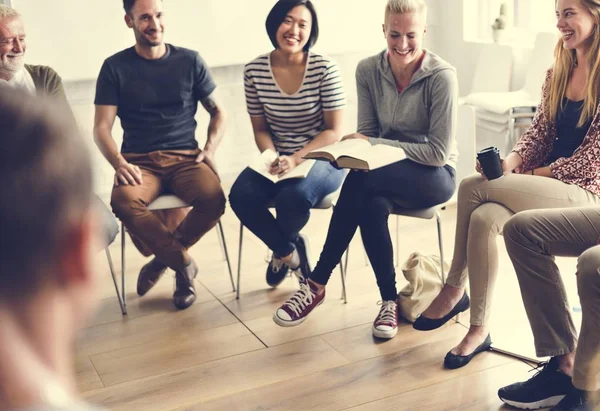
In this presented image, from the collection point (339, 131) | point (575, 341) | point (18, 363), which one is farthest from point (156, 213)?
point (18, 363)

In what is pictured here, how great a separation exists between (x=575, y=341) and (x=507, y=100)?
244 cm

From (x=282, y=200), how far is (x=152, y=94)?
0.69 metres

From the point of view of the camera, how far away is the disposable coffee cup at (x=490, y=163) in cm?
255

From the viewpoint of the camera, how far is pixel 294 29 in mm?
3123

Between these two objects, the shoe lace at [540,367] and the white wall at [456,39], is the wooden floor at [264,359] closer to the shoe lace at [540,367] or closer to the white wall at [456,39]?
the shoe lace at [540,367]

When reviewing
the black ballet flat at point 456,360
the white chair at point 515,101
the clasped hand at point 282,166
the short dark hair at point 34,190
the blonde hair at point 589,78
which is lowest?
the black ballet flat at point 456,360

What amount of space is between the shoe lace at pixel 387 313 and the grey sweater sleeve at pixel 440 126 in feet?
1.65

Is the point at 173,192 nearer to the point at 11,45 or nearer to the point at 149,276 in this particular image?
the point at 149,276

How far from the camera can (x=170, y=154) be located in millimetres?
3223

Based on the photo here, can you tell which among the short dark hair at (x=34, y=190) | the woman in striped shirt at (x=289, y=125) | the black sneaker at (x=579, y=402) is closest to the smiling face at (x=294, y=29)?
the woman in striped shirt at (x=289, y=125)

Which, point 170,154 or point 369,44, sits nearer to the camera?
point 170,154

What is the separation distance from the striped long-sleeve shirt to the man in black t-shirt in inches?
8.9

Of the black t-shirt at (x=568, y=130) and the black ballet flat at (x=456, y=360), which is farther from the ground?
the black t-shirt at (x=568, y=130)

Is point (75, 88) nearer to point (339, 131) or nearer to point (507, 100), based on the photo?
point (339, 131)
